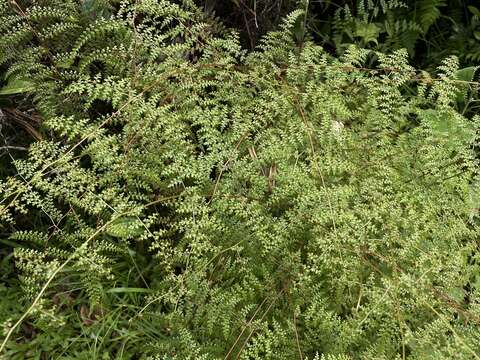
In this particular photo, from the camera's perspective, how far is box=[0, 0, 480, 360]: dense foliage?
6.96 feet

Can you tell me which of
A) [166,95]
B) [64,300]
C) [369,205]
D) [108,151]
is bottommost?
[64,300]

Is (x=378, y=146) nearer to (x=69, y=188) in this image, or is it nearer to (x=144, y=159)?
(x=144, y=159)

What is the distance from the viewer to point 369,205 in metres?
2.40

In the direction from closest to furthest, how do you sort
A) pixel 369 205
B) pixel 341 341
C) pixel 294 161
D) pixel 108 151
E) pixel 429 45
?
1. pixel 341 341
2. pixel 108 151
3. pixel 369 205
4. pixel 294 161
5. pixel 429 45

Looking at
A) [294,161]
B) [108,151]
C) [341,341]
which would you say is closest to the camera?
[341,341]

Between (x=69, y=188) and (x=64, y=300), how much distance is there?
0.53 metres

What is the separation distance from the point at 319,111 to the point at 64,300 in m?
1.53

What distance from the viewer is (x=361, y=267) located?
90.4 inches

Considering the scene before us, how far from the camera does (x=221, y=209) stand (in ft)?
7.43

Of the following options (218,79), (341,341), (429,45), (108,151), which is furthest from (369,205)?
(429,45)

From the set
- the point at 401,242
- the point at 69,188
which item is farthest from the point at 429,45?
the point at 69,188

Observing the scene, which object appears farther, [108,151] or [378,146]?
[378,146]

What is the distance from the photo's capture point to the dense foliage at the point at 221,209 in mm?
2121

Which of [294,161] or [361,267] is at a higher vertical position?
[294,161]
